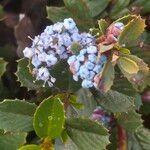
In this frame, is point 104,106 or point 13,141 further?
point 13,141

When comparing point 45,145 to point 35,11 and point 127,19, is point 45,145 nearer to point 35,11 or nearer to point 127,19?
point 127,19

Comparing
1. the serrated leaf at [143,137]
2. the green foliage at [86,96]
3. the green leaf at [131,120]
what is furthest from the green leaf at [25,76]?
the serrated leaf at [143,137]

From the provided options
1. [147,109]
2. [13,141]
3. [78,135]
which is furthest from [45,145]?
[147,109]

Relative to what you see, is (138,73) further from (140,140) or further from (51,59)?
(140,140)

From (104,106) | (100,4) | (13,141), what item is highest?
(100,4)

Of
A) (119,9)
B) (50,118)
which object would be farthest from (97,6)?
(50,118)

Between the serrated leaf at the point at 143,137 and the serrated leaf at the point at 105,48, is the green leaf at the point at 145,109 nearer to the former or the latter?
the serrated leaf at the point at 143,137

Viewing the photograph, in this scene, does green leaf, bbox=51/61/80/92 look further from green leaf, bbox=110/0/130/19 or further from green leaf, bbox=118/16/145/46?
green leaf, bbox=110/0/130/19
